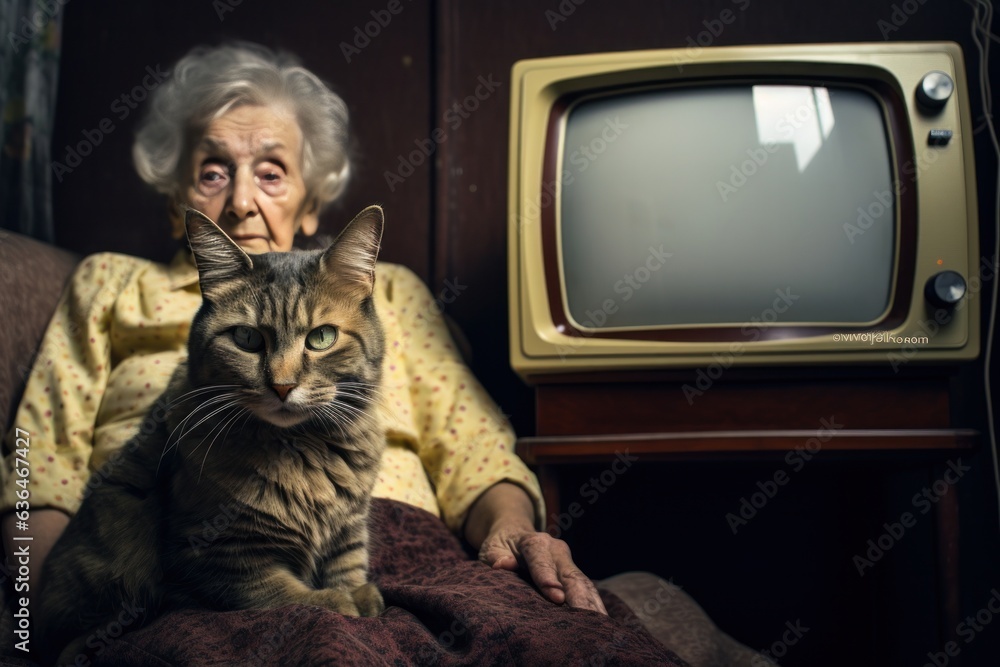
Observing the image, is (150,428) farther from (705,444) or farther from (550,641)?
(705,444)

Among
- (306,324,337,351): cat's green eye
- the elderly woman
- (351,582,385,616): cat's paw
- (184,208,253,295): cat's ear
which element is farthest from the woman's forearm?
(184,208,253,295): cat's ear

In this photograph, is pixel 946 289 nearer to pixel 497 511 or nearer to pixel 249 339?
pixel 497 511

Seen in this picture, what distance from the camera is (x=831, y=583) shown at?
5.16ft

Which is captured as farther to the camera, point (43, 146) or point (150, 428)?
point (43, 146)

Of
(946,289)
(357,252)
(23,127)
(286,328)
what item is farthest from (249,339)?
(23,127)

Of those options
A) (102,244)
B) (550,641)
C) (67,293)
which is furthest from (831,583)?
(102,244)

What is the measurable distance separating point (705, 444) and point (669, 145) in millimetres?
454

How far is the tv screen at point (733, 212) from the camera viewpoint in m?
1.14

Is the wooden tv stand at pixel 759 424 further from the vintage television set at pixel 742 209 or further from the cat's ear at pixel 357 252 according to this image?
the cat's ear at pixel 357 252

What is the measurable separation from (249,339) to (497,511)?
0.48 m

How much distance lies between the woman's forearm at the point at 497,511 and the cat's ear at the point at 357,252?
16.7 inches

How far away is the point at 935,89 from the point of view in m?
1.11

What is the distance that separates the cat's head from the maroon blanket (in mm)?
209

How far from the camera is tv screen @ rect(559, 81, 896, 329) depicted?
1.14m
